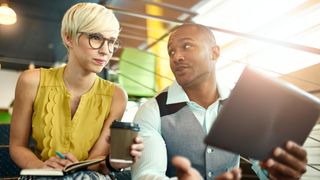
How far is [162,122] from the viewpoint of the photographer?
1629mm

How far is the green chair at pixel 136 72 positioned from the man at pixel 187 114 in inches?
88.7

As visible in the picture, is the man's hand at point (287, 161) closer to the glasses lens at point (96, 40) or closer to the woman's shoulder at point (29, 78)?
the glasses lens at point (96, 40)

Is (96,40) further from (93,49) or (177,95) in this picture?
(177,95)

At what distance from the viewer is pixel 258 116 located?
38.1 inches

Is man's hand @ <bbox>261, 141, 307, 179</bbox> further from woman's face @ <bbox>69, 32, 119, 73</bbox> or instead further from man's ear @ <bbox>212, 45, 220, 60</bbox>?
man's ear @ <bbox>212, 45, 220, 60</bbox>

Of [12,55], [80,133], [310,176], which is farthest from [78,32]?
[12,55]

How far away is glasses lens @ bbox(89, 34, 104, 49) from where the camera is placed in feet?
4.96

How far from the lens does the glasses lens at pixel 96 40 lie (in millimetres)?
1512

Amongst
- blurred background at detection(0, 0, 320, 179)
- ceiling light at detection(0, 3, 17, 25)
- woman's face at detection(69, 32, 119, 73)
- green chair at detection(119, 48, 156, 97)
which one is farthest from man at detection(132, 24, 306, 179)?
ceiling light at detection(0, 3, 17, 25)

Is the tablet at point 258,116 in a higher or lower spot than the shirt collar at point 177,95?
lower

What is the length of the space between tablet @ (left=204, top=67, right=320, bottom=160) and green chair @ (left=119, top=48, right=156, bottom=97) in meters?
3.03

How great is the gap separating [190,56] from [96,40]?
1.61ft

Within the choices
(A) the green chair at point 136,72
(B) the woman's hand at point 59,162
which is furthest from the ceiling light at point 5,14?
(B) the woman's hand at point 59,162

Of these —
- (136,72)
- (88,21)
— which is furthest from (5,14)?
(88,21)
